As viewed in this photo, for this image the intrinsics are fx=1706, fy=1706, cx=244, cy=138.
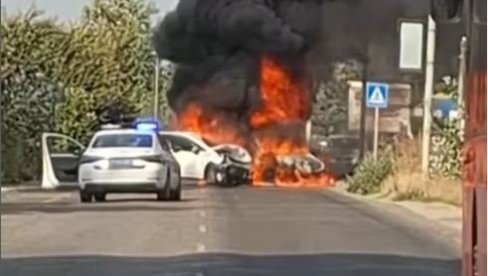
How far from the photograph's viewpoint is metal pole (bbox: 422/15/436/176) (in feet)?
60.9

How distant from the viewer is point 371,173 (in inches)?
987

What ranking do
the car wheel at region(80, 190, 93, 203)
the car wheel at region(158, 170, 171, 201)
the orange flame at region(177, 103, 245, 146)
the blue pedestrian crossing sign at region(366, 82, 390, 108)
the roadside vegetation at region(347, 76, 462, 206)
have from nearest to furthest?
the car wheel at region(80, 190, 93, 203), the car wheel at region(158, 170, 171, 201), the orange flame at region(177, 103, 245, 146), the blue pedestrian crossing sign at region(366, 82, 390, 108), the roadside vegetation at region(347, 76, 462, 206)

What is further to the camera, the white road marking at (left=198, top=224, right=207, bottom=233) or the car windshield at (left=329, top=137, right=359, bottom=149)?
the white road marking at (left=198, top=224, right=207, bottom=233)

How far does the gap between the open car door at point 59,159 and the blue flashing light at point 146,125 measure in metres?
0.63

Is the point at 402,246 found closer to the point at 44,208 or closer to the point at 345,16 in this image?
the point at 345,16

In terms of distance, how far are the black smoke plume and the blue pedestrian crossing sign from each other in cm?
121

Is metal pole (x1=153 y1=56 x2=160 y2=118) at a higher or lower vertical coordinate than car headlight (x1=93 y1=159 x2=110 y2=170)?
higher

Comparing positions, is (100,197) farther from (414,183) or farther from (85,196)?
(414,183)

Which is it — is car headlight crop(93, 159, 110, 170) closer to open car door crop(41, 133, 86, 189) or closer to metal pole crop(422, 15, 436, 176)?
open car door crop(41, 133, 86, 189)

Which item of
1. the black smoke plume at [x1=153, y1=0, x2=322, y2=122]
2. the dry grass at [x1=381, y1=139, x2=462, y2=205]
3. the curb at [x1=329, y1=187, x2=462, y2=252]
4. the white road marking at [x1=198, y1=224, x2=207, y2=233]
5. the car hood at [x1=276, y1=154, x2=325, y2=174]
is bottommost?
the curb at [x1=329, y1=187, x2=462, y2=252]

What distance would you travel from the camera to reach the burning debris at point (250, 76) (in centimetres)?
2000

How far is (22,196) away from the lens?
1892 cm

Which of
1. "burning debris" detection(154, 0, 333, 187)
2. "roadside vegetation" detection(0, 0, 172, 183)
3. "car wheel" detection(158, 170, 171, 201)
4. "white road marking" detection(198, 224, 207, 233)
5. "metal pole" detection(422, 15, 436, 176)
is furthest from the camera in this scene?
"white road marking" detection(198, 224, 207, 233)

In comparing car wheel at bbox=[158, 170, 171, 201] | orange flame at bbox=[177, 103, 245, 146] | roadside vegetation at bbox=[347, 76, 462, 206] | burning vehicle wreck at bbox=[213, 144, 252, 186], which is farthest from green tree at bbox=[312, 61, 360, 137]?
roadside vegetation at bbox=[347, 76, 462, 206]
